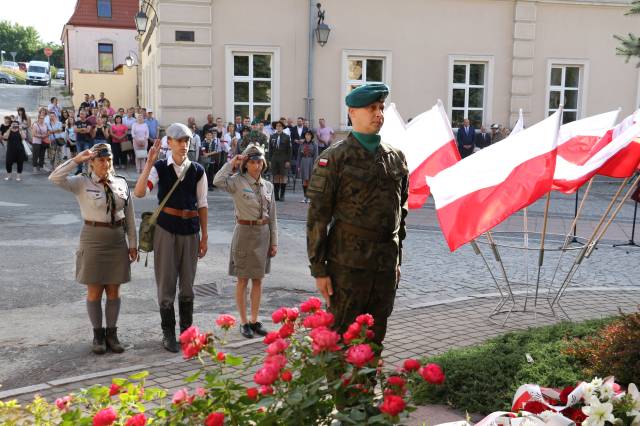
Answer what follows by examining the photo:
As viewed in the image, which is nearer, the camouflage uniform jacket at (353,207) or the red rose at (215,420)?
the red rose at (215,420)

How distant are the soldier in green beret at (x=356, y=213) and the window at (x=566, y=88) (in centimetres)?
2033

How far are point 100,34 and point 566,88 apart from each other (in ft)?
136

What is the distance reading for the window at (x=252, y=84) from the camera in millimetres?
20875

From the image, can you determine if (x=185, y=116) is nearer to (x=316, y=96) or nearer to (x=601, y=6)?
(x=316, y=96)

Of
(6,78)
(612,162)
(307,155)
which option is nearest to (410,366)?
(612,162)

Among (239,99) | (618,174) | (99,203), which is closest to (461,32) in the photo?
(239,99)

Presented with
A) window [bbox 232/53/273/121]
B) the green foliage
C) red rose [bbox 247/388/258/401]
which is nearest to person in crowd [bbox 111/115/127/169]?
window [bbox 232/53/273/121]

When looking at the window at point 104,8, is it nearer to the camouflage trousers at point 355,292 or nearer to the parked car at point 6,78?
the parked car at point 6,78

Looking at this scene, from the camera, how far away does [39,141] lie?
2188 cm

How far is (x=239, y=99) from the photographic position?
2106cm

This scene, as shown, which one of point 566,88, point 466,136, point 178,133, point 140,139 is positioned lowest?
point 140,139

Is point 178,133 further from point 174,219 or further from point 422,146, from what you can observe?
point 422,146

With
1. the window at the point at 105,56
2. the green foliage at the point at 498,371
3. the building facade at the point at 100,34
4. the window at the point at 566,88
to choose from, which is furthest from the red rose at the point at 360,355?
the window at the point at 105,56

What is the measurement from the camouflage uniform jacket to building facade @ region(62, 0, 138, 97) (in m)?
53.4
